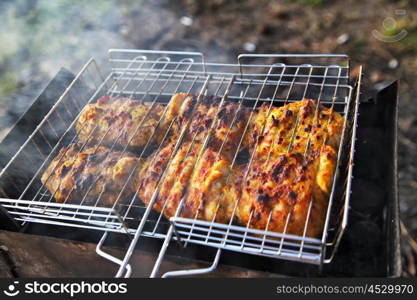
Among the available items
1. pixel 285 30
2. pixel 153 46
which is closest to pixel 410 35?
pixel 285 30

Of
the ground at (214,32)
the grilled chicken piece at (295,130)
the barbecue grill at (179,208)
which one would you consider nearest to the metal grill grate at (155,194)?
the barbecue grill at (179,208)

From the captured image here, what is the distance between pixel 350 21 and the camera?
7223 millimetres

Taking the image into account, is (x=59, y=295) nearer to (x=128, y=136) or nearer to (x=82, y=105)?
(x=128, y=136)

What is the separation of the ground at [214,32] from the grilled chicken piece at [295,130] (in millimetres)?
2888

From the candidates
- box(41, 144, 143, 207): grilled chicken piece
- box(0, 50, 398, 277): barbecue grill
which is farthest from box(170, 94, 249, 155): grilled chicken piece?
box(41, 144, 143, 207): grilled chicken piece

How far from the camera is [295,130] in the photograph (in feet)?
10.5

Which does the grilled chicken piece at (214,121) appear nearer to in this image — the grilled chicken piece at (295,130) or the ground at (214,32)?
the grilled chicken piece at (295,130)

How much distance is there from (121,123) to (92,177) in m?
0.67

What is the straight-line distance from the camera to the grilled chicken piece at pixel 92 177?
3299 mm

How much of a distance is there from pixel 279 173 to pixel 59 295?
1.97 metres

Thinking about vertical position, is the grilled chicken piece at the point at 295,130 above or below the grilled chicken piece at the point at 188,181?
above

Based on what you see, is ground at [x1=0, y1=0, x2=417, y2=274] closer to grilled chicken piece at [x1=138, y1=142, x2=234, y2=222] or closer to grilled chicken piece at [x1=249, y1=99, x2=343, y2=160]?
grilled chicken piece at [x1=249, y1=99, x2=343, y2=160]

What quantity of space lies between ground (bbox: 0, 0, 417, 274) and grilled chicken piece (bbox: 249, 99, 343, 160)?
2.89 meters

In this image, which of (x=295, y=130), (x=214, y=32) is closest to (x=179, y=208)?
(x=295, y=130)
